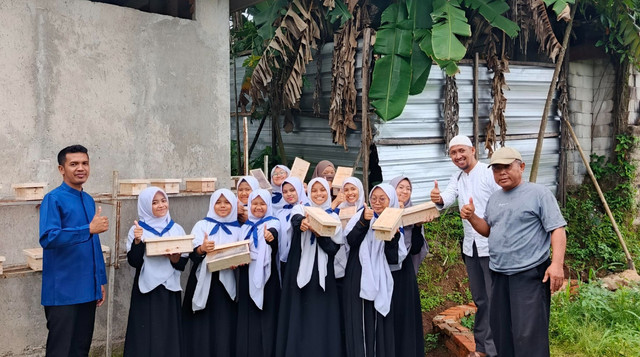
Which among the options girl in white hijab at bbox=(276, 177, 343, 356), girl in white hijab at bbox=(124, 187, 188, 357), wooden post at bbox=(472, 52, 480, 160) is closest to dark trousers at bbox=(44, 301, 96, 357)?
girl in white hijab at bbox=(124, 187, 188, 357)

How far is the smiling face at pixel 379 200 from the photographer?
4.49 metres

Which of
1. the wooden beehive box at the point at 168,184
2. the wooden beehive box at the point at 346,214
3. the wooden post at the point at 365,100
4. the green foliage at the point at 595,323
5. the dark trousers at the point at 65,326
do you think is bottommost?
the green foliage at the point at 595,323

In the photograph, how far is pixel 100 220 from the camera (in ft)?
12.8

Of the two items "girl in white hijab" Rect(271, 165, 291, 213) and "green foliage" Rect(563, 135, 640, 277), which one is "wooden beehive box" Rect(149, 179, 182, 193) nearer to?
"girl in white hijab" Rect(271, 165, 291, 213)

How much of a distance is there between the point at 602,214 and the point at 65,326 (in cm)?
758

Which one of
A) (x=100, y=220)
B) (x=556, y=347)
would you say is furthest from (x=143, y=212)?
(x=556, y=347)

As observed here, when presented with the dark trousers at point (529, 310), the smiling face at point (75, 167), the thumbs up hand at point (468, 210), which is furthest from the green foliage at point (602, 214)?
the smiling face at point (75, 167)

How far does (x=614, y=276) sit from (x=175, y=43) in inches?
234

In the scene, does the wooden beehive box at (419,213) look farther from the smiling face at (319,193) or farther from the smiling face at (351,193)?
the smiling face at (319,193)

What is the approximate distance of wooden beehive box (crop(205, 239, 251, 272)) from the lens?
4402 mm

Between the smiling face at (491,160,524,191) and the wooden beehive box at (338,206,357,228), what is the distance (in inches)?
46.2

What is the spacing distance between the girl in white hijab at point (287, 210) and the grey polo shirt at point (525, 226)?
1.68 m

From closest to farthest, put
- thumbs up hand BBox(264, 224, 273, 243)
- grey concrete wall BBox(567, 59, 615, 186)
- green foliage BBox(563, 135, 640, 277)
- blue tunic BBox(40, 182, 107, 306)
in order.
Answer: blue tunic BBox(40, 182, 107, 306) < thumbs up hand BBox(264, 224, 273, 243) < green foliage BBox(563, 135, 640, 277) < grey concrete wall BBox(567, 59, 615, 186)

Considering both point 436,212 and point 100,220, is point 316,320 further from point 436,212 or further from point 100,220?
point 100,220
